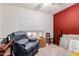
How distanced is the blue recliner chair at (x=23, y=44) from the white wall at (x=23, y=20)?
0.10 m

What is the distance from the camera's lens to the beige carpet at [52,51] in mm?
2168

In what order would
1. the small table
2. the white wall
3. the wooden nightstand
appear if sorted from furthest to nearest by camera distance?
the wooden nightstand → the white wall → the small table

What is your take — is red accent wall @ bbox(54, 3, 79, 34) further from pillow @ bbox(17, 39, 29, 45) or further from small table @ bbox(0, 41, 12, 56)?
small table @ bbox(0, 41, 12, 56)

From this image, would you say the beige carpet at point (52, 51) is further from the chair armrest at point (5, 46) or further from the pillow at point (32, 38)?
the chair armrest at point (5, 46)

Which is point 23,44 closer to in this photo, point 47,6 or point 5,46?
point 5,46

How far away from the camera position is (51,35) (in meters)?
2.33

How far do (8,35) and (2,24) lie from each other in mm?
202

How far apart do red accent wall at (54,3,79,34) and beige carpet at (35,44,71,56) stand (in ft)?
0.92

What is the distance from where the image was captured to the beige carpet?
7.11ft

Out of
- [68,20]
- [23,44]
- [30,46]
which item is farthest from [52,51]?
[68,20]

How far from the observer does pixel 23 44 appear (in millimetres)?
2197

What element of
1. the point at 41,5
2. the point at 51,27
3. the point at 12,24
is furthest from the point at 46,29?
the point at 12,24

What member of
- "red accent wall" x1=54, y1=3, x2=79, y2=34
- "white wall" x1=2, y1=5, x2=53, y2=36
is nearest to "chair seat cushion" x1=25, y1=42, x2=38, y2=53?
"white wall" x1=2, y1=5, x2=53, y2=36

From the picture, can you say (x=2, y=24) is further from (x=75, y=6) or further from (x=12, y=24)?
(x=75, y=6)
